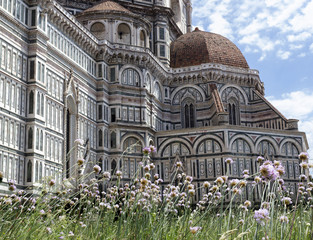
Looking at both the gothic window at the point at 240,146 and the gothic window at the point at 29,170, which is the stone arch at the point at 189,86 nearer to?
the gothic window at the point at 240,146

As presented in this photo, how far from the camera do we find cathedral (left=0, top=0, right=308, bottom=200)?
76.8 feet

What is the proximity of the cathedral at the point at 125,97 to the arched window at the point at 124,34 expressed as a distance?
131 millimetres

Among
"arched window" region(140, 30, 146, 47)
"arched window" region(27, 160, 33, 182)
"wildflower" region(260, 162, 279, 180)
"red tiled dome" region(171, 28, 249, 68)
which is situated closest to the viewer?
"wildflower" region(260, 162, 279, 180)

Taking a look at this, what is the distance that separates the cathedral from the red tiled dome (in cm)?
11

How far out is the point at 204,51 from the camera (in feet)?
139

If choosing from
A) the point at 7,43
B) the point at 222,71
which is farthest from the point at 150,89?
the point at 7,43

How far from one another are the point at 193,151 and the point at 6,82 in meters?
17.0

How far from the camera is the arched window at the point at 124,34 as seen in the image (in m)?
36.2

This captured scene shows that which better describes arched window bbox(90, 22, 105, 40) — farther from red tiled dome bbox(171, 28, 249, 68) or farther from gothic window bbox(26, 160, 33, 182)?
gothic window bbox(26, 160, 33, 182)

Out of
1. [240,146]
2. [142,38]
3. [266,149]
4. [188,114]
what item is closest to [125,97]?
[142,38]

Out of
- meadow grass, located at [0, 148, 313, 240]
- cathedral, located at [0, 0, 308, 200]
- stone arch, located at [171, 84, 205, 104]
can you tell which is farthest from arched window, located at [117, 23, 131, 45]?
meadow grass, located at [0, 148, 313, 240]

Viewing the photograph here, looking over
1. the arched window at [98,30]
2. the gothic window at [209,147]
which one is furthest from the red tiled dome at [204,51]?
the gothic window at [209,147]

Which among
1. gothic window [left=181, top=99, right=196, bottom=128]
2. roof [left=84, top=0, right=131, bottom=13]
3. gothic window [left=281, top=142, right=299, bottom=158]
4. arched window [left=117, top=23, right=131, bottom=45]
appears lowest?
gothic window [left=281, top=142, right=299, bottom=158]

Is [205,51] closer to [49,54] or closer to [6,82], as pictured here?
[49,54]
